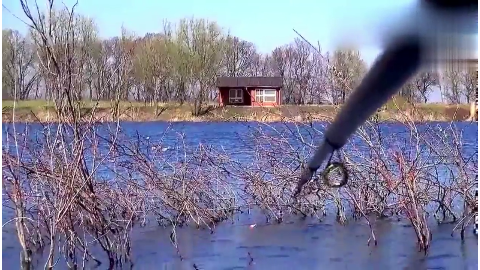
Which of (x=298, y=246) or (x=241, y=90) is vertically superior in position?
(x=241, y=90)

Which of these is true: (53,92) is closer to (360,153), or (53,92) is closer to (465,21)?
(360,153)

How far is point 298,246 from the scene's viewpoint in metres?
5.99

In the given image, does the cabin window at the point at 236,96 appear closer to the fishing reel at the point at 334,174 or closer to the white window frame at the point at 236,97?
the white window frame at the point at 236,97

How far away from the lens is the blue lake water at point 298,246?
541 centimetres

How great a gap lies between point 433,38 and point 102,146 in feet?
16.7

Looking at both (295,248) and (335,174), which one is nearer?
(335,174)

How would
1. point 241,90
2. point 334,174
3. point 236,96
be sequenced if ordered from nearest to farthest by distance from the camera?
point 334,174 < point 236,96 < point 241,90

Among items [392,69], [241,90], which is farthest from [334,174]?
[241,90]

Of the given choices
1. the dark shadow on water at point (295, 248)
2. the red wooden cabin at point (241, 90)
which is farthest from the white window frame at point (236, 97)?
the dark shadow on water at point (295, 248)

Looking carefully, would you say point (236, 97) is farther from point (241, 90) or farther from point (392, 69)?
point (392, 69)

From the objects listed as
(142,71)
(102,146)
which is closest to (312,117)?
(142,71)

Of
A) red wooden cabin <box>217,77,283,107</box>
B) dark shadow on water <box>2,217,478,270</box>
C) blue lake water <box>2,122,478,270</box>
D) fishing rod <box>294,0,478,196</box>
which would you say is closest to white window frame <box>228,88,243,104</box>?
red wooden cabin <box>217,77,283,107</box>

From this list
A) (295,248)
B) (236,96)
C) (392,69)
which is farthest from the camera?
(295,248)

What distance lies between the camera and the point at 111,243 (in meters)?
5.00
